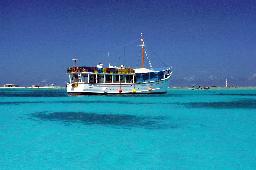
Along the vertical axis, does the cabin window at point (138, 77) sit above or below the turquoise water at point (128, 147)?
above

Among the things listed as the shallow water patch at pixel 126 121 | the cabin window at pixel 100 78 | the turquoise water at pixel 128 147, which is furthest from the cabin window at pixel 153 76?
the turquoise water at pixel 128 147

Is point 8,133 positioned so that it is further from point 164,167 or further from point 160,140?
point 164,167

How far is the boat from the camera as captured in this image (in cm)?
6594

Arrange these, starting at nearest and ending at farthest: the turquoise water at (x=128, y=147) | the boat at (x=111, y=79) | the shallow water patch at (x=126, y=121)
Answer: the turquoise water at (x=128, y=147), the shallow water patch at (x=126, y=121), the boat at (x=111, y=79)

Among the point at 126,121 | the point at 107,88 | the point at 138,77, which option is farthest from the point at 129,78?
the point at 126,121

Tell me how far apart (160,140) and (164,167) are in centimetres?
470

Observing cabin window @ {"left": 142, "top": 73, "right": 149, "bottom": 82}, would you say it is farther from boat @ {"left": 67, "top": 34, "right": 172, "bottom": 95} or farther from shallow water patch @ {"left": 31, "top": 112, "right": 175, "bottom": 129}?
shallow water patch @ {"left": 31, "top": 112, "right": 175, "bottom": 129}

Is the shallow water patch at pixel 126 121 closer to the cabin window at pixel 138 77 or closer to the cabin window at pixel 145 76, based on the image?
the cabin window at pixel 138 77

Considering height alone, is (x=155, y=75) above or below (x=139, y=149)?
above

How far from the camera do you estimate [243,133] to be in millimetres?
18859

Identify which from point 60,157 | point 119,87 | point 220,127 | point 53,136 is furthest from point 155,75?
point 60,157

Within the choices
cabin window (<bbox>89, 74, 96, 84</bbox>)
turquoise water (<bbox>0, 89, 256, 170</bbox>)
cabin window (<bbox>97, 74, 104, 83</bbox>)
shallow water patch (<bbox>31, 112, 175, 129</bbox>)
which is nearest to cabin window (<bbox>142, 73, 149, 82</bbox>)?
cabin window (<bbox>97, 74, 104, 83</bbox>)

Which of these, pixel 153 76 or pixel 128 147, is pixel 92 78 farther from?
pixel 128 147

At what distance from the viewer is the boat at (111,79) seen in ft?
216
